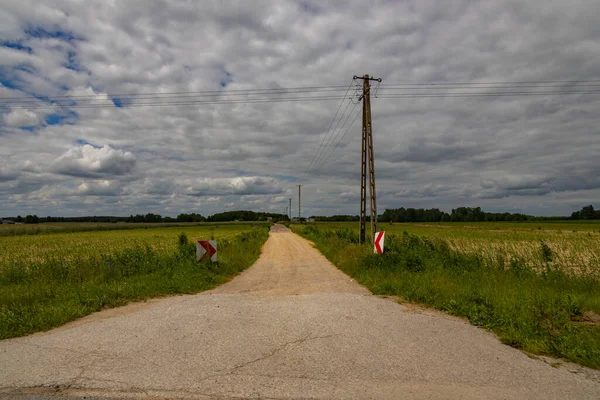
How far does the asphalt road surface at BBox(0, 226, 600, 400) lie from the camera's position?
4.27 m

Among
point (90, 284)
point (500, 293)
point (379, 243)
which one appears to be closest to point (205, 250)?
point (90, 284)

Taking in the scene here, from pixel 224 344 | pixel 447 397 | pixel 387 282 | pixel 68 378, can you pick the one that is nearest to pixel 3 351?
pixel 68 378

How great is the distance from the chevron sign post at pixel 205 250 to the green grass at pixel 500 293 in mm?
5301

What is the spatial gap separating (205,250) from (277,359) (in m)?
10.2

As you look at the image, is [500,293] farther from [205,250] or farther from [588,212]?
[588,212]

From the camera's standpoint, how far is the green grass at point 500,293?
5992 millimetres

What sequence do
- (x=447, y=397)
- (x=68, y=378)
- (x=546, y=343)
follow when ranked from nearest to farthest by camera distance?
1. (x=447, y=397)
2. (x=68, y=378)
3. (x=546, y=343)

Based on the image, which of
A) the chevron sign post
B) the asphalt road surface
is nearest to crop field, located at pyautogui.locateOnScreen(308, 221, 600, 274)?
the asphalt road surface

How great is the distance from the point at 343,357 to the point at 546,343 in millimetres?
3068

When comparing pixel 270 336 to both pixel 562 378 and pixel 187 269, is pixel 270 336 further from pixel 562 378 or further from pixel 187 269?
pixel 187 269

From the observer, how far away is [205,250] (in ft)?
48.7

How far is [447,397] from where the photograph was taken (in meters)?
4.11

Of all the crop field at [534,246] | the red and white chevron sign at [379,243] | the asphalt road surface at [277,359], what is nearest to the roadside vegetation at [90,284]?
the asphalt road surface at [277,359]

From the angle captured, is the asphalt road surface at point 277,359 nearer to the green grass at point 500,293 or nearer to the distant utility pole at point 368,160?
the green grass at point 500,293
